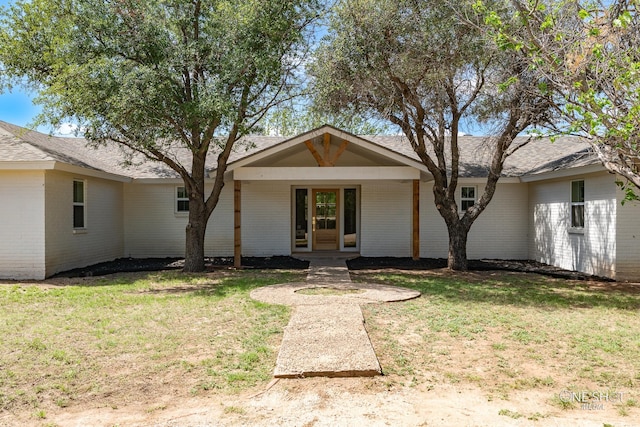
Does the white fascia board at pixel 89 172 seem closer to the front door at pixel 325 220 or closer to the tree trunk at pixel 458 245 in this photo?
the front door at pixel 325 220

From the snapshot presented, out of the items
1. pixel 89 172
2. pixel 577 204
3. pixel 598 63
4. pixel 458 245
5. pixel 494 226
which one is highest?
pixel 598 63

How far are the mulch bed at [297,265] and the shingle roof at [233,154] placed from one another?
8.85 ft

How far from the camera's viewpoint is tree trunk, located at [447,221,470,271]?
491 inches

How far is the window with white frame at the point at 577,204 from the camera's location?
1214 cm

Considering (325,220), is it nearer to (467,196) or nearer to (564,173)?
(467,196)

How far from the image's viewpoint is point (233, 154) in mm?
16359

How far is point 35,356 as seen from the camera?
5324 mm

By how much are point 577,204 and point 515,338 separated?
25.5ft

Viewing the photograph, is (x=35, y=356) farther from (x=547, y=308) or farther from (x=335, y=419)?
(x=547, y=308)

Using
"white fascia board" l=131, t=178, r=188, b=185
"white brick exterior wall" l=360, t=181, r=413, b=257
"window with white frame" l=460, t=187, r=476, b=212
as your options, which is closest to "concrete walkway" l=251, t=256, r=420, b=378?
"white brick exterior wall" l=360, t=181, r=413, b=257

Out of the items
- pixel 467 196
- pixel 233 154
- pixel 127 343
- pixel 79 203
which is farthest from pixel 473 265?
pixel 79 203

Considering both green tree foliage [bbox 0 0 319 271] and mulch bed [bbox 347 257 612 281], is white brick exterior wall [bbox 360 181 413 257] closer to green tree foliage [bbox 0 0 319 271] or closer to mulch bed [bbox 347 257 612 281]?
mulch bed [bbox 347 257 612 281]

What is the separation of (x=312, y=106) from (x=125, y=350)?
830 centimetres

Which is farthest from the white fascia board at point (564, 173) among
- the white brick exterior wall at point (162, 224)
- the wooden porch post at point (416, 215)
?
the white brick exterior wall at point (162, 224)
